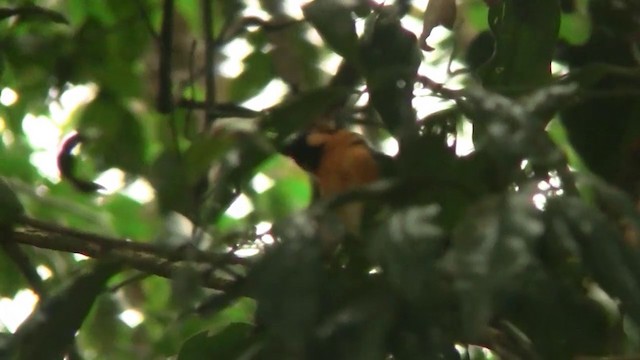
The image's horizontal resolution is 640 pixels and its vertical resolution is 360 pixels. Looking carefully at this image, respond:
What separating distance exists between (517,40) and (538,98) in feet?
0.51

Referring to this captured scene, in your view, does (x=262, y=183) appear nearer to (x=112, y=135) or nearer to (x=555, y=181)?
(x=112, y=135)

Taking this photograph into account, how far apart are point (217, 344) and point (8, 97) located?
68 centimetres

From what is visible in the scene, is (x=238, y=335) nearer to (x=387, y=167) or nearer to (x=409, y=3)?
(x=387, y=167)

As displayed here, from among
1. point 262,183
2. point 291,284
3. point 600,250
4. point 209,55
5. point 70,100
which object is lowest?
point 600,250

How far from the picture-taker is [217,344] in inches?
33.3

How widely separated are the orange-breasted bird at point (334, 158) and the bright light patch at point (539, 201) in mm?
609

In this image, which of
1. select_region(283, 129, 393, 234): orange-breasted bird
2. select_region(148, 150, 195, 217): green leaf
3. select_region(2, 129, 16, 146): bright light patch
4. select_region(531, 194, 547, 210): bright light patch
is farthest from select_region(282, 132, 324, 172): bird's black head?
select_region(531, 194, 547, 210): bright light patch

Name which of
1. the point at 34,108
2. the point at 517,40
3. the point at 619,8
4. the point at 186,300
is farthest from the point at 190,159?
the point at 34,108

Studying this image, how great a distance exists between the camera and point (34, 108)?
1406 millimetres

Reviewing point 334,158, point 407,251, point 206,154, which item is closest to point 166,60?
point 334,158

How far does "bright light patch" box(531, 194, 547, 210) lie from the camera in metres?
0.61

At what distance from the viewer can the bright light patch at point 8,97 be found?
4.43 feet

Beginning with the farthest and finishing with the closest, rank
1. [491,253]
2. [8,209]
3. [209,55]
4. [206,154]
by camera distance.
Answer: [209,55]
[8,209]
[206,154]
[491,253]

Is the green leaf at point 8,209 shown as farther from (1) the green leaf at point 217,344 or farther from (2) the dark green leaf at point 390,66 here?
(2) the dark green leaf at point 390,66
